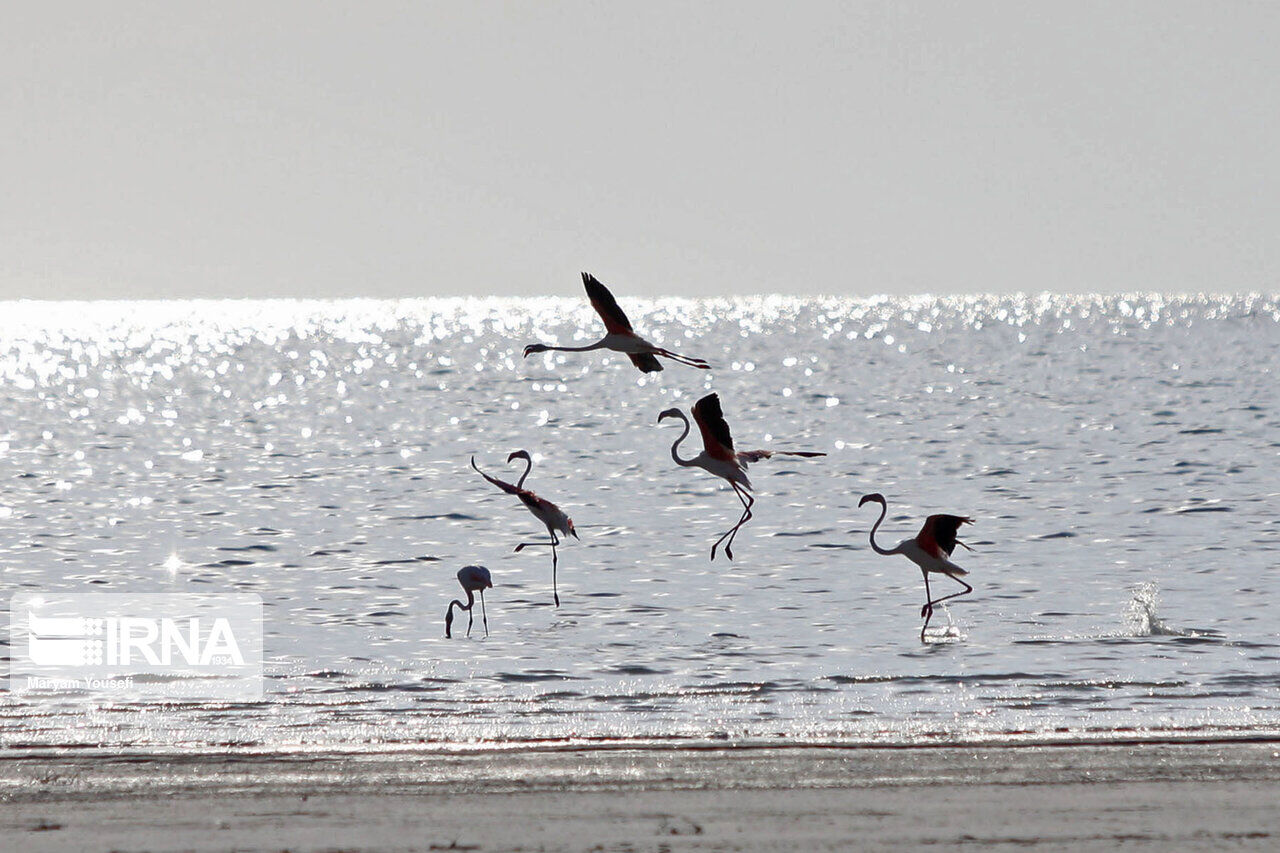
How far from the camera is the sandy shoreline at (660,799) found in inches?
340

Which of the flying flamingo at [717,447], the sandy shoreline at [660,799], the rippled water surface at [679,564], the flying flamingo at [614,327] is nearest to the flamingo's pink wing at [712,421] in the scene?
the flying flamingo at [717,447]

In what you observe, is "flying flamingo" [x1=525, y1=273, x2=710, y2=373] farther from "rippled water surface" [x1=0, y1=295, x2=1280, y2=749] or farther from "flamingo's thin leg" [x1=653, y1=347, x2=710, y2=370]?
"rippled water surface" [x1=0, y1=295, x2=1280, y2=749]

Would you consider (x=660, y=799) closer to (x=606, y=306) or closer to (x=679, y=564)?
(x=606, y=306)

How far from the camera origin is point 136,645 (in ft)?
57.0

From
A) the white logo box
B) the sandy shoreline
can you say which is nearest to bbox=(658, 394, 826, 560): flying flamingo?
the sandy shoreline

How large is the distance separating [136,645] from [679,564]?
9266 millimetres

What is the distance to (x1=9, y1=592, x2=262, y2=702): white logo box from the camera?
582 inches

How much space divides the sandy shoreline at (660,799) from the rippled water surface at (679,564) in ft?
3.05

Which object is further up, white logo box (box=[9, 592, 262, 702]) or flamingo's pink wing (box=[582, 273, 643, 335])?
flamingo's pink wing (box=[582, 273, 643, 335])

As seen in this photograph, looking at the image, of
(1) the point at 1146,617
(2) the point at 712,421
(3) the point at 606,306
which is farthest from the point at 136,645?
Answer: (1) the point at 1146,617

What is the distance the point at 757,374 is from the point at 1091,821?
94804 millimetres

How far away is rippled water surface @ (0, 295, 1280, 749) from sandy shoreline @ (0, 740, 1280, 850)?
930 mm

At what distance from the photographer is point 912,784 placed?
9.66m

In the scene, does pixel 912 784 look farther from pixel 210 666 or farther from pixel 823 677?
pixel 210 666
